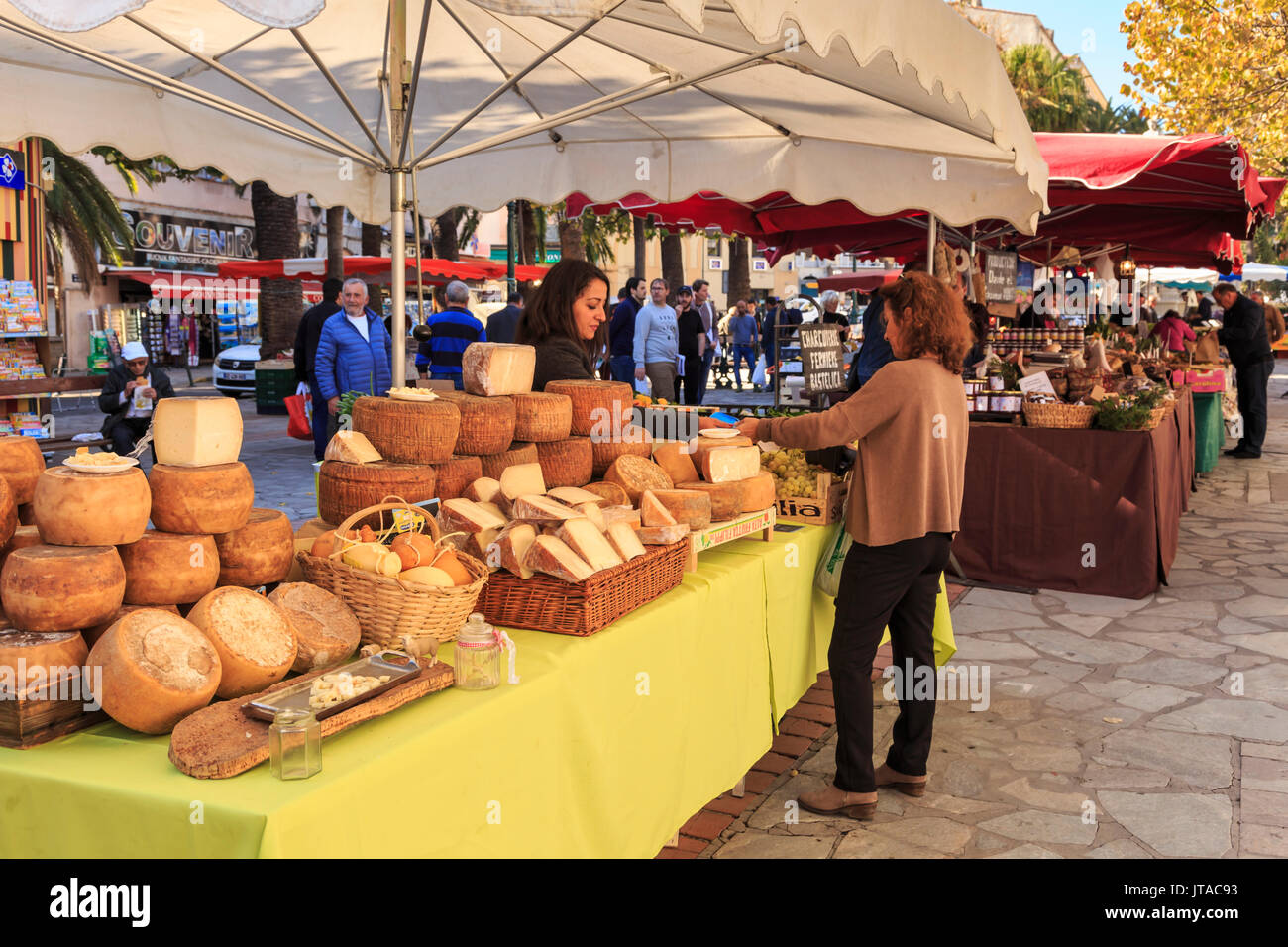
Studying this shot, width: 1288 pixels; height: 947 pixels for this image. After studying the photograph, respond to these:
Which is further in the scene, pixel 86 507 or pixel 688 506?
pixel 688 506

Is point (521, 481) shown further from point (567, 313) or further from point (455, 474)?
point (567, 313)

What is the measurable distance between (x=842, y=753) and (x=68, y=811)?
2669mm

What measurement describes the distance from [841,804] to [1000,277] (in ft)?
22.0

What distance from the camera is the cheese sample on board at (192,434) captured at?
8.30ft

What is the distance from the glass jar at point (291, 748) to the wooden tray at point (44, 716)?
1.67 ft

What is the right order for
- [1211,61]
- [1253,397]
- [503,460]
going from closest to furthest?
1. [503,460]
2. [1253,397]
3. [1211,61]

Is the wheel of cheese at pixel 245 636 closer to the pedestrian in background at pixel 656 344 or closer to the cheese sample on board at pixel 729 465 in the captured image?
the cheese sample on board at pixel 729 465

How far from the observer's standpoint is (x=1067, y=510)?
6.94m

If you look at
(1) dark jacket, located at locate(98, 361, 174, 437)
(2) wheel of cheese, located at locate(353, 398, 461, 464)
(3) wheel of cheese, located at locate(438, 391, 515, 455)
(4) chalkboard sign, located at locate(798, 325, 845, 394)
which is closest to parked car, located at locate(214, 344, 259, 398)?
(1) dark jacket, located at locate(98, 361, 174, 437)

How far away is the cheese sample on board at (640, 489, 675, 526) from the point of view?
3424 millimetres

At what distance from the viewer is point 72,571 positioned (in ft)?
7.06

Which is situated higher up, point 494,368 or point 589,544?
point 494,368

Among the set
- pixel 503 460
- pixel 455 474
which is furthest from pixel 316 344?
pixel 455 474
